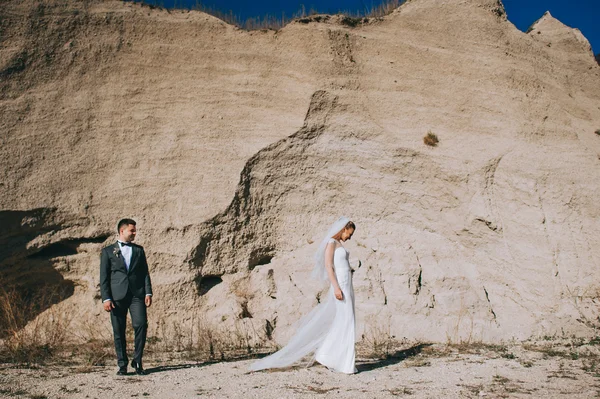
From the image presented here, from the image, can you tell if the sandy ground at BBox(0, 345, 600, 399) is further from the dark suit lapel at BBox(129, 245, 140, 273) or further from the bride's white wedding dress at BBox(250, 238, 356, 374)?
the dark suit lapel at BBox(129, 245, 140, 273)

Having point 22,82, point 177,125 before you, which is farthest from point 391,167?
point 22,82

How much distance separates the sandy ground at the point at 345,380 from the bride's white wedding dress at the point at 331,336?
0.37 feet

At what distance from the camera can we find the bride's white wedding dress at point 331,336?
207 inches

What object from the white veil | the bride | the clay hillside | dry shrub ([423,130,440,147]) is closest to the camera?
the bride

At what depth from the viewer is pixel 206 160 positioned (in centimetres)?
818

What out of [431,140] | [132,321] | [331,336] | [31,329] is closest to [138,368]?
[132,321]

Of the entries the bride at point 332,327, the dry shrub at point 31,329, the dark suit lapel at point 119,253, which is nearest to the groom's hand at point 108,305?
the dark suit lapel at point 119,253

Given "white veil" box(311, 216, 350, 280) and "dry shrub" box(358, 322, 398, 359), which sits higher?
"white veil" box(311, 216, 350, 280)

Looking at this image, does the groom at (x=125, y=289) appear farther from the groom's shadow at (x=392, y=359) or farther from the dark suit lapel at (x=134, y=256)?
the groom's shadow at (x=392, y=359)

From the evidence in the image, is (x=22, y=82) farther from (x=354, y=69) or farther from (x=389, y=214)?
(x=389, y=214)

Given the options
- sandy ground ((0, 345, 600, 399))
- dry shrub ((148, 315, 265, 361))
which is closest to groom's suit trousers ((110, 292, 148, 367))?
sandy ground ((0, 345, 600, 399))

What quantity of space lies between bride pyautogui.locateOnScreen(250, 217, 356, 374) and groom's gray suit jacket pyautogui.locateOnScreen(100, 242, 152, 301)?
140 centimetres

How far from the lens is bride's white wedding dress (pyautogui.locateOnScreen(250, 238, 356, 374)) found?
5254 millimetres

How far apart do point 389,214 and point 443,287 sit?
1.37 metres
